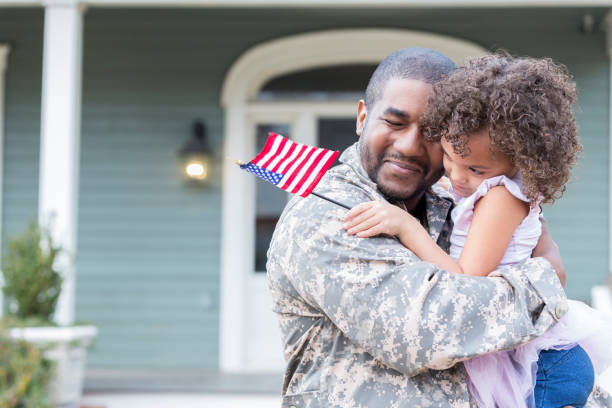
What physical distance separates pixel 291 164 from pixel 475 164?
0.44 meters

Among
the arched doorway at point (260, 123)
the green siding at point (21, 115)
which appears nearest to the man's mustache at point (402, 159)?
the arched doorway at point (260, 123)

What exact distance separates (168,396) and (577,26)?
4.80 metres

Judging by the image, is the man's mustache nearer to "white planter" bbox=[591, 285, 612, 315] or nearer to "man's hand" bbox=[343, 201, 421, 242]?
"man's hand" bbox=[343, 201, 421, 242]

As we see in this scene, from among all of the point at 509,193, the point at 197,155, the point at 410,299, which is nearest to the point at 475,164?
the point at 509,193

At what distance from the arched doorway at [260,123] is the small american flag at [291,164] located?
5.04m

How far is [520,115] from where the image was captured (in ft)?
5.37

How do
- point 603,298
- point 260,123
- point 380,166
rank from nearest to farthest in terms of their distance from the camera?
1. point 380,166
2. point 603,298
3. point 260,123

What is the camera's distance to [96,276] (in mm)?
7051

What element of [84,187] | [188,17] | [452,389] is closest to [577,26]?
[188,17]

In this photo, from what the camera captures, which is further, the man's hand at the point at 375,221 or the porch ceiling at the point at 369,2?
the porch ceiling at the point at 369,2

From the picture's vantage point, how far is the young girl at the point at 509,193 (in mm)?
1634

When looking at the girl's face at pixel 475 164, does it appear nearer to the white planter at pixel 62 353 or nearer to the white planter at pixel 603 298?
the white planter at pixel 62 353

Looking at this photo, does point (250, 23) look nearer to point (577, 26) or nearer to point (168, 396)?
point (577, 26)

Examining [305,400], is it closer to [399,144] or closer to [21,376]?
[399,144]
